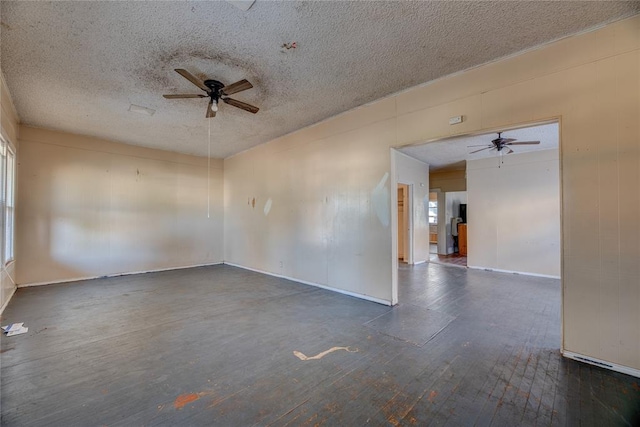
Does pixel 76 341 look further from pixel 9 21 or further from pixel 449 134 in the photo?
pixel 449 134

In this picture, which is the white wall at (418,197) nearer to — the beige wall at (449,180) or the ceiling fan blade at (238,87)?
the beige wall at (449,180)

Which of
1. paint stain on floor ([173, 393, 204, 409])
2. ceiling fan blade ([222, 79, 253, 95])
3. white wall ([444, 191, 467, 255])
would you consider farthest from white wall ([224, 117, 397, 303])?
white wall ([444, 191, 467, 255])

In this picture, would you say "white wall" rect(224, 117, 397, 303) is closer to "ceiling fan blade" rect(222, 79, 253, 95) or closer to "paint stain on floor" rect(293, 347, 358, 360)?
"paint stain on floor" rect(293, 347, 358, 360)

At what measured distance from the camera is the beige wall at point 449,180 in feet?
29.3

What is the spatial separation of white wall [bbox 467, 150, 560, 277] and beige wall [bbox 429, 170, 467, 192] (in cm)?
195

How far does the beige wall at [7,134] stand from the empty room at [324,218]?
81 mm

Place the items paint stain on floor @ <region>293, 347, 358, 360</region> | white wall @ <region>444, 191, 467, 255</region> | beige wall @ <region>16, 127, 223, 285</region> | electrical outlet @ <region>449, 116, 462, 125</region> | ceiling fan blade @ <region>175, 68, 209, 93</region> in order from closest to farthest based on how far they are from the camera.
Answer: paint stain on floor @ <region>293, 347, 358, 360</region>
ceiling fan blade @ <region>175, 68, 209, 93</region>
electrical outlet @ <region>449, 116, 462, 125</region>
beige wall @ <region>16, 127, 223, 285</region>
white wall @ <region>444, 191, 467, 255</region>

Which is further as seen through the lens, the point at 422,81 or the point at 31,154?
the point at 31,154

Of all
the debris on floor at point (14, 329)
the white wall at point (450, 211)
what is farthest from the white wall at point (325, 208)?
the white wall at point (450, 211)

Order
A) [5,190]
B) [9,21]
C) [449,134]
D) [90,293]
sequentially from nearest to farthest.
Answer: [9,21] < [449,134] < [5,190] < [90,293]

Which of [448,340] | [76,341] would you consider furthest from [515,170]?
[76,341]

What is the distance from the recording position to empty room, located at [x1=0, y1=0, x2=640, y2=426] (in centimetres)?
209

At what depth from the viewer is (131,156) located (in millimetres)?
6426

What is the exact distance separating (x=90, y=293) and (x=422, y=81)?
20.7 ft
